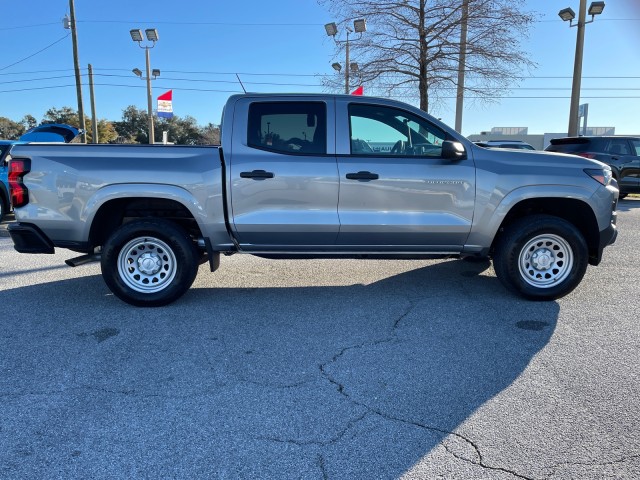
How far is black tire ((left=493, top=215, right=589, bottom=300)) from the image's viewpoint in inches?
192

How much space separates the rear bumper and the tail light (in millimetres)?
220

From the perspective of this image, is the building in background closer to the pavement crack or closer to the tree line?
the tree line

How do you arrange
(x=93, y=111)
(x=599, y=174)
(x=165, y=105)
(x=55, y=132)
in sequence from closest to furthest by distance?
(x=599, y=174)
(x=55, y=132)
(x=165, y=105)
(x=93, y=111)

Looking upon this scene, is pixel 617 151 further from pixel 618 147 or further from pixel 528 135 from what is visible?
pixel 528 135

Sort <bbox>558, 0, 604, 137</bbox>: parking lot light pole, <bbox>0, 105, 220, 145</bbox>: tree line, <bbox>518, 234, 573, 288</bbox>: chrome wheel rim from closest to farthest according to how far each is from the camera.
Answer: <bbox>518, 234, 573, 288</bbox>: chrome wheel rim → <bbox>558, 0, 604, 137</bbox>: parking lot light pole → <bbox>0, 105, 220, 145</bbox>: tree line

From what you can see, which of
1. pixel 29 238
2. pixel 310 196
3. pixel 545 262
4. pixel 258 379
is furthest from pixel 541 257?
pixel 29 238

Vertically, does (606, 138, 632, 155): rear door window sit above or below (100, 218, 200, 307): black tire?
above

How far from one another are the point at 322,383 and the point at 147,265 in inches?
97.5

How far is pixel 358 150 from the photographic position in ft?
15.9

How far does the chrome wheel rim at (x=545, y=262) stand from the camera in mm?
4949

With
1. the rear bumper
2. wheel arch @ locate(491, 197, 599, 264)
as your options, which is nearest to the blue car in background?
the rear bumper

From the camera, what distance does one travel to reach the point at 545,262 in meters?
4.98

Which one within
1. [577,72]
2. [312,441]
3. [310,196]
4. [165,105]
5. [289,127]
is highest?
[577,72]

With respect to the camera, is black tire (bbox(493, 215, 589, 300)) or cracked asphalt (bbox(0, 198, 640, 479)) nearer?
cracked asphalt (bbox(0, 198, 640, 479))
